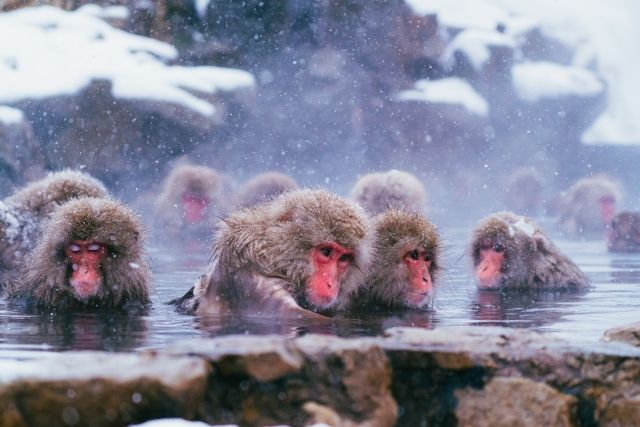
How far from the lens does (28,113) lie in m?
13.1

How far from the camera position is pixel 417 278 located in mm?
5773

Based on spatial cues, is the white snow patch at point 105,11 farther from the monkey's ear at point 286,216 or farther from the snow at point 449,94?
the monkey's ear at point 286,216

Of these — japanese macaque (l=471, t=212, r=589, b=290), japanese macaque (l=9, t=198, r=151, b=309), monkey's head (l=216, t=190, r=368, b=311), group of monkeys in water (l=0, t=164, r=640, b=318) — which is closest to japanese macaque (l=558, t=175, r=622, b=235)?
japanese macaque (l=471, t=212, r=589, b=290)

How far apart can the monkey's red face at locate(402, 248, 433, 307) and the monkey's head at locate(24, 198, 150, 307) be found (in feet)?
4.82

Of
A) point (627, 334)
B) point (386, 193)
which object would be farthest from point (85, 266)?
point (386, 193)

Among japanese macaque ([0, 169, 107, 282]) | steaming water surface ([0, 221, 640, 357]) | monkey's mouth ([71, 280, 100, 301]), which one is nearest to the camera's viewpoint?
steaming water surface ([0, 221, 640, 357])

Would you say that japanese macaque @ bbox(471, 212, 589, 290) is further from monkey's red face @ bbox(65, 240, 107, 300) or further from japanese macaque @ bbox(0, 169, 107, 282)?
monkey's red face @ bbox(65, 240, 107, 300)

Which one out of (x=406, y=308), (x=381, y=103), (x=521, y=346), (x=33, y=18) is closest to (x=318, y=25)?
(x=381, y=103)

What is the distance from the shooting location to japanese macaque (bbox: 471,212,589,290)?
25.1ft

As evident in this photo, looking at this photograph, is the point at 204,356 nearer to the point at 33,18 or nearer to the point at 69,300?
the point at 69,300

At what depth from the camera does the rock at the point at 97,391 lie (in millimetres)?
2668

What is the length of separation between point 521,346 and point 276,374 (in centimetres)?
77

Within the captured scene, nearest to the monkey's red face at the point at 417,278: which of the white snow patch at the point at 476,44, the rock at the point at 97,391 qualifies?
the rock at the point at 97,391

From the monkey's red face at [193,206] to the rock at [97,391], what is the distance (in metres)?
9.50
